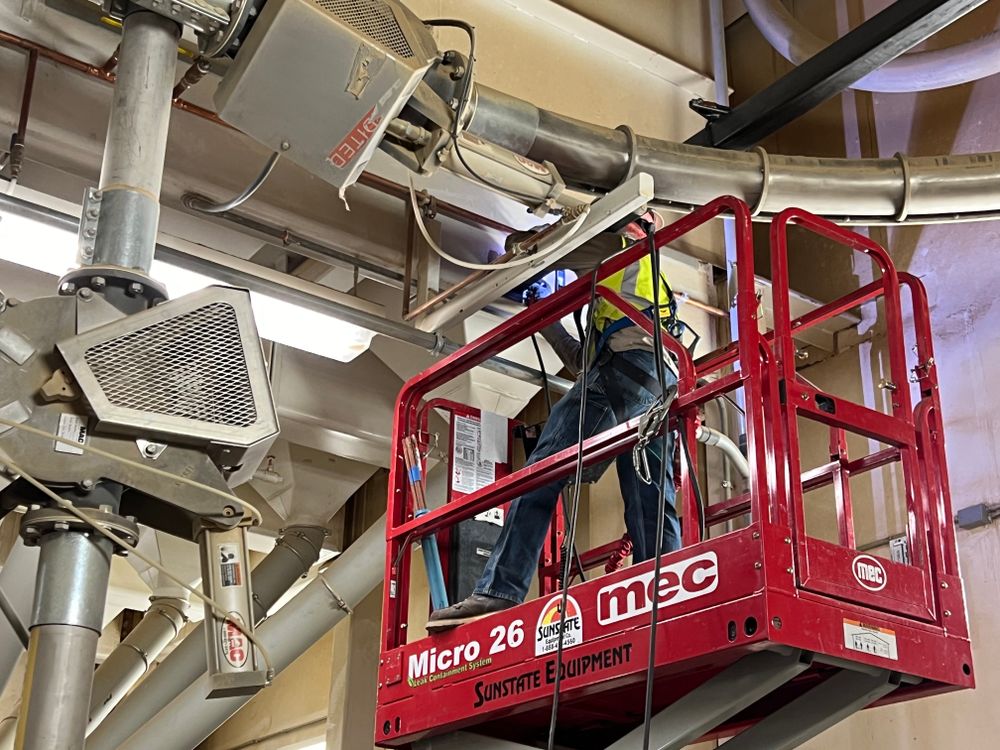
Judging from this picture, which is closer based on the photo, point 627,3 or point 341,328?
point 341,328

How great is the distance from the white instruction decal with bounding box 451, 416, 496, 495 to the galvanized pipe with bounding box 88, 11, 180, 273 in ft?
9.12

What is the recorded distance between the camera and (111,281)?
368 centimetres

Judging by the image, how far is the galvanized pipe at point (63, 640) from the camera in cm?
317

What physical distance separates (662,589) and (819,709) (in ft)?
2.95

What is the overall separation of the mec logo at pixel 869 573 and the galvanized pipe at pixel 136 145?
9.14ft

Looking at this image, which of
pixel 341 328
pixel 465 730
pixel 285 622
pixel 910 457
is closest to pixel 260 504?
pixel 285 622

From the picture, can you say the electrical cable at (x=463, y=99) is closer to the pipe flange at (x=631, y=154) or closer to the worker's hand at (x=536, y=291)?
the pipe flange at (x=631, y=154)

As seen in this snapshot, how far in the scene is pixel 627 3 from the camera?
30.8 feet

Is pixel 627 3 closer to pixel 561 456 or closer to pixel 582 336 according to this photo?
pixel 582 336

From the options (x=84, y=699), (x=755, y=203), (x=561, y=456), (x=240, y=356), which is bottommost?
(x=84, y=699)

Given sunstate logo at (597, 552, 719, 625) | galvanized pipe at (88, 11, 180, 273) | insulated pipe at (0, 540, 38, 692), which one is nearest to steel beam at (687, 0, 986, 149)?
sunstate logo at (597, 552, 719, 625)

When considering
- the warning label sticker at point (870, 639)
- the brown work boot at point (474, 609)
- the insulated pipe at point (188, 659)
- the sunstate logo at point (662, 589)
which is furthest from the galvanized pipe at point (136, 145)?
the insulated pipe at point (188, 659)

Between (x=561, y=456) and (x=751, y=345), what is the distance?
0.95 m

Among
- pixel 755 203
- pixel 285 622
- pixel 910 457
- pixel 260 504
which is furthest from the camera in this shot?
pixel 260 504
